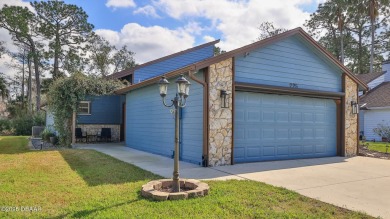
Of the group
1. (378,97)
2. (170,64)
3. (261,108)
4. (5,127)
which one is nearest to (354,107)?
(261,108)

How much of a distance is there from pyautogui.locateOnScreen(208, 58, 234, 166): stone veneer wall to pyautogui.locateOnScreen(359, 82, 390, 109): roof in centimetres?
1543

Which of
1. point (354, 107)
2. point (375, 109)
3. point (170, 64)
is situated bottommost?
point (354, 107)

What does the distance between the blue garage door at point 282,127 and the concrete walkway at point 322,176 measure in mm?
503

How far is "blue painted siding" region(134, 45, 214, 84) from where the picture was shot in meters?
16.1

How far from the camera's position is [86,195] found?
487 centimetres

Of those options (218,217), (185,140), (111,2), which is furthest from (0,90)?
(218,217)

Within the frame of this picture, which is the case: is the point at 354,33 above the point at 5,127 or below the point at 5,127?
above

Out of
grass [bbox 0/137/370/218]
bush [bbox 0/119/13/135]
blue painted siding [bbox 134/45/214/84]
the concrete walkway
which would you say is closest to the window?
blue painted siding [bbox 134/45/214/84]

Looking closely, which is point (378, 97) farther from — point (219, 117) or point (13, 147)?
point (13, 147)

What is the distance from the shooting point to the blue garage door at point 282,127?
8773 millimetres

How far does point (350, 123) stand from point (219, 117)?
20.0 feet

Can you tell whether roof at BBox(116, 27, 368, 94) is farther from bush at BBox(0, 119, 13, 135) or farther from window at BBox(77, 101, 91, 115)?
bush at BBox(0, 119, 13, 135)

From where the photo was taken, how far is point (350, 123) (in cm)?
1101

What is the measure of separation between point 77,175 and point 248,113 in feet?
16.8
